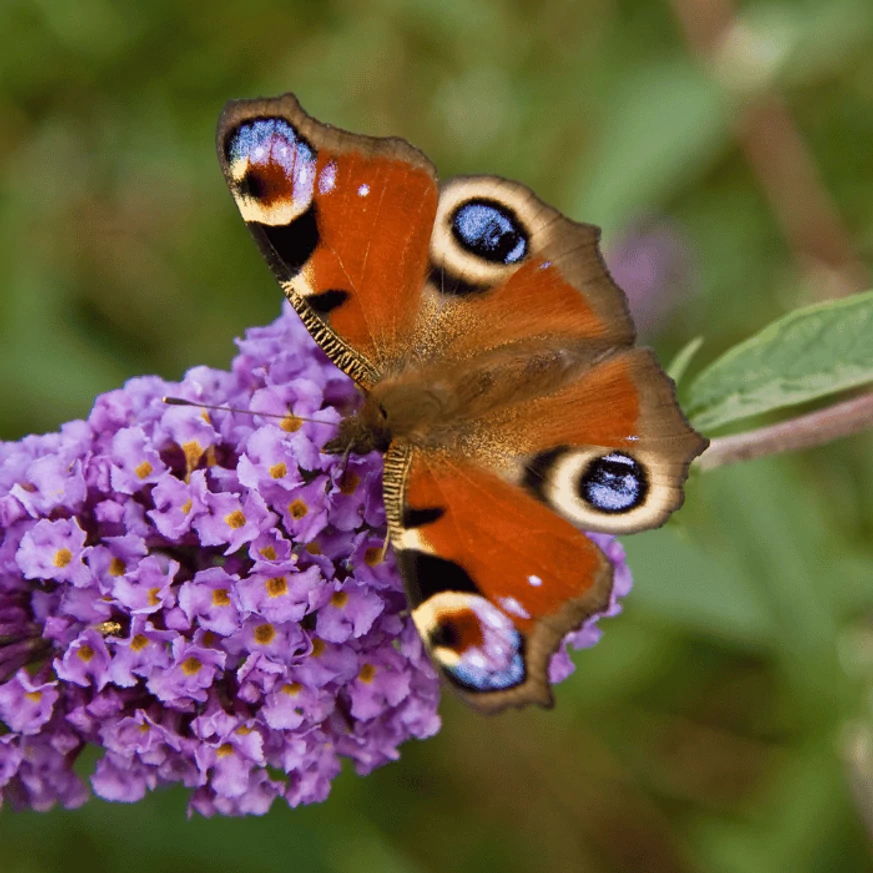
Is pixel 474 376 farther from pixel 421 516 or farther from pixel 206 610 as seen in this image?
pixel 206 610

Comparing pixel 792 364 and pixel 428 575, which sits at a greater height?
pixel 792 364

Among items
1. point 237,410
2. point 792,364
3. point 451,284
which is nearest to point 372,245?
point 451,284

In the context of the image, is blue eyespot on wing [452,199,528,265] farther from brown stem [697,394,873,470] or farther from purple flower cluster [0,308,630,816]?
brown stem [697,394,873,470]

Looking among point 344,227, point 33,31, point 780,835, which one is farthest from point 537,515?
point 33,31

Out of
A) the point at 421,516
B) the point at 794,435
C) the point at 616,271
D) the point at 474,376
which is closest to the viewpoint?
the point at 421,516

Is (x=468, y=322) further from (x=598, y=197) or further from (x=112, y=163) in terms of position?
(x=112, y=163)

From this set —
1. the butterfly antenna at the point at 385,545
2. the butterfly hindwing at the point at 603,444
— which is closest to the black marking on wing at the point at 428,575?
the butterfly antenna at the point at 385,545

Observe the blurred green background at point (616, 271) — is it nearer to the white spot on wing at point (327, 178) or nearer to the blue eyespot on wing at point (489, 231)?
the blue eyespot on wing at point (489, 231)
